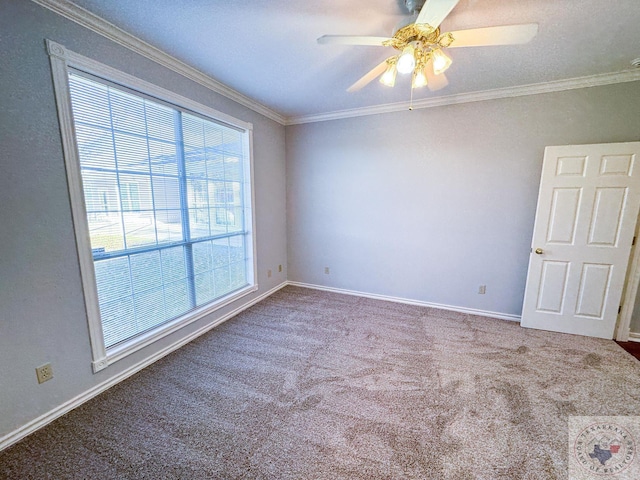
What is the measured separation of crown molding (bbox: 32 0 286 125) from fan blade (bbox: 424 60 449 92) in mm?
1989

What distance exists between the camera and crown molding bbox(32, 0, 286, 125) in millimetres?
1509

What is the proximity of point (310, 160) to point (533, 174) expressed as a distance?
2.70m

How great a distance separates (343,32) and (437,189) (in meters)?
2.01

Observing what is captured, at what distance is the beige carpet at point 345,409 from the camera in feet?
4.31

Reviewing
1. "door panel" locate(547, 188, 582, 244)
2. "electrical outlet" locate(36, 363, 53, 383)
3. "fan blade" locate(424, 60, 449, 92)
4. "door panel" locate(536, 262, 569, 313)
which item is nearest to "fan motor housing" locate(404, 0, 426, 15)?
"fan blade" locate(424, 60, 449, 92)

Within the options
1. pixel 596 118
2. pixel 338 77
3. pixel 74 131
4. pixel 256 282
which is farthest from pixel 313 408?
pixel 596 118

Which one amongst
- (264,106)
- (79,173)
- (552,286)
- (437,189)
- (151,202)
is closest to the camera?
(79,173)

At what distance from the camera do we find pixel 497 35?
1.37 meters

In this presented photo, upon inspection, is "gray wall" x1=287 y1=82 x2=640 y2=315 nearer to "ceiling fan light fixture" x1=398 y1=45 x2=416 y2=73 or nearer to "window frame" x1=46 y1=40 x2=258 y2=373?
"ceiling fan light fixture" x1=398 y1=45 x2=416 y2=73

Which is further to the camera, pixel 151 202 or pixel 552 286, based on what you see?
pixel 552 286

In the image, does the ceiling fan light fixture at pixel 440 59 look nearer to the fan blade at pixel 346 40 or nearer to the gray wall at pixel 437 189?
the fan blade at pixel 346 40

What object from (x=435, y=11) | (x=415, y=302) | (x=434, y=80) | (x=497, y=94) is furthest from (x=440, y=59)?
(x=415, y=302)

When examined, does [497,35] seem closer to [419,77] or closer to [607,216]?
[419,77]

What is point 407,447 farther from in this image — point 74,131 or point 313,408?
point 74,131
